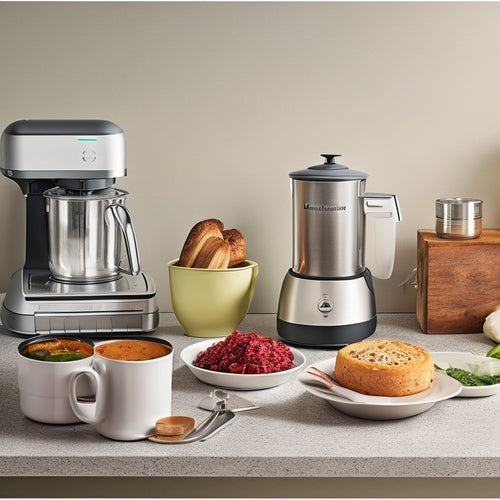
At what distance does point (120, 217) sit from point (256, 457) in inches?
24.2

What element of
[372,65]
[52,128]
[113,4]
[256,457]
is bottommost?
[256,457]

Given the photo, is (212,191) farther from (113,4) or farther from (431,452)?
(431,452)

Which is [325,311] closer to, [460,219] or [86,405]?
[460,219]

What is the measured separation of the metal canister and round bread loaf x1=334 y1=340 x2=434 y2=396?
0.40m

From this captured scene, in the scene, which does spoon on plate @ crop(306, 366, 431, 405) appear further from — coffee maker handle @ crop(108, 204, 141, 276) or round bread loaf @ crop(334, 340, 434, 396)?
coffee maker handle @ crop(108, 204, 141, 276)

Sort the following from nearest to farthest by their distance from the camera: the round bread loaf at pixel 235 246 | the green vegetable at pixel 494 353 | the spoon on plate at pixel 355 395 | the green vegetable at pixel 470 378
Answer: the spoon on plate at pixel 355 395
the green vegetable at pixel 470 378
the green vegetable at pixel 494 353
the round bread loaf at pixel 235 246

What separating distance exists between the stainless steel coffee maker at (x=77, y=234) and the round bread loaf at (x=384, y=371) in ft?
1.43

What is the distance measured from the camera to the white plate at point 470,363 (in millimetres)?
1172

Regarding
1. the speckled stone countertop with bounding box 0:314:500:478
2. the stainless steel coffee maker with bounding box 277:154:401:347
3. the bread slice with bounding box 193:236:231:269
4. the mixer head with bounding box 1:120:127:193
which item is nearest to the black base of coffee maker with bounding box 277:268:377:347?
the stainless steel coffee maker with bounding box 277:154:401:347

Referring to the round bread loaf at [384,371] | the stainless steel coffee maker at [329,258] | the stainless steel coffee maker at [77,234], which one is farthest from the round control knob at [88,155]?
the round bread loaf at [384,371]

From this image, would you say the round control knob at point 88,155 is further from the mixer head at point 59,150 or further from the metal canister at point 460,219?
the metal canister at point 460,219

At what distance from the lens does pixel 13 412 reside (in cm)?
111

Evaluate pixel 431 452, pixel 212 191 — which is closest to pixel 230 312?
pixel 212 191

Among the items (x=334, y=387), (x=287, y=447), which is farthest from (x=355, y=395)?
(x=287, y=447)
